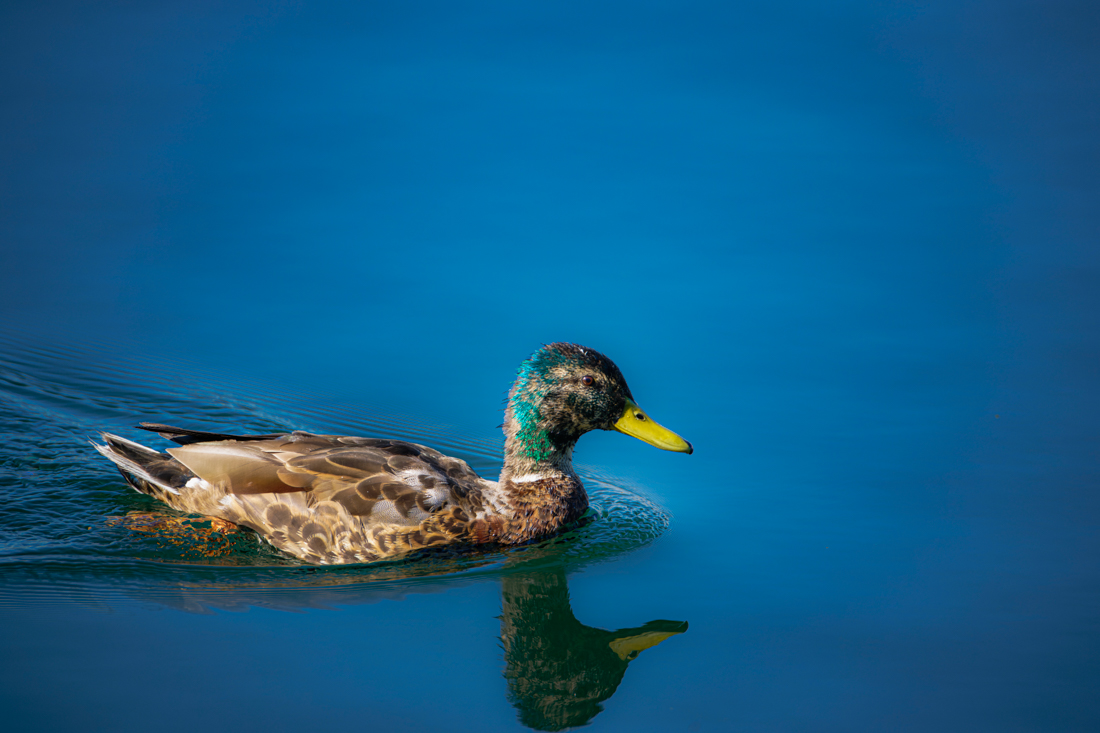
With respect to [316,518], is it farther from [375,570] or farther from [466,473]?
[466,473]

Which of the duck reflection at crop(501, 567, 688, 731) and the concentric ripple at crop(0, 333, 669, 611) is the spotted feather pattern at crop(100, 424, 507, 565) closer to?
the concentric ripple at crop(0, 333, 669, 611)

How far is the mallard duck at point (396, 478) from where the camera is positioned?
699cm

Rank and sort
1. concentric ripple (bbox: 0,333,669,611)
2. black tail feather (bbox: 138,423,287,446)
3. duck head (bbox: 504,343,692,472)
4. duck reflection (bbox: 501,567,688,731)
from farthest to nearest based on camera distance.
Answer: black tail feather (bbox: 138,423,287,446), duck head (bbox: 504,343,692,472), concentric ripple (bbox: 0,333,669,611), duck reflection (bbox: 501,567,688,731)

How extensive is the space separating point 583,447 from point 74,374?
4767 mm

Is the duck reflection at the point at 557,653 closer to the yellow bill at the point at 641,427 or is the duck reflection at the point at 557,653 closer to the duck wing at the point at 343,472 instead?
the duck wing at the point at 343,472

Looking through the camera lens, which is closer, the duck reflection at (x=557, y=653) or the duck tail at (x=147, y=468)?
the duck reflection at (x=557, y=653)

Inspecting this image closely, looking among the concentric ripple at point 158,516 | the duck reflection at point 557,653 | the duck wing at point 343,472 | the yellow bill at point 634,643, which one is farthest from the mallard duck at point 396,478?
the yellow bill at point 634,643

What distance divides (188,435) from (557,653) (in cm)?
343

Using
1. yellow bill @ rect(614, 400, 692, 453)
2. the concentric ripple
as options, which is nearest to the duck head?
yellow bill @ rect(614, 400, 692, 453)

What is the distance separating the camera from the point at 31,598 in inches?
244

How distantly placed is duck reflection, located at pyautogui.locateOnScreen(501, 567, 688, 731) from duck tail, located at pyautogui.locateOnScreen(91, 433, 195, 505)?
2748mm

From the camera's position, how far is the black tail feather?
24.9 feet

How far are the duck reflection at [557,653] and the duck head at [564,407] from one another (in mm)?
1208

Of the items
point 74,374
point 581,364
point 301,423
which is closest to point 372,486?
point 581,364
